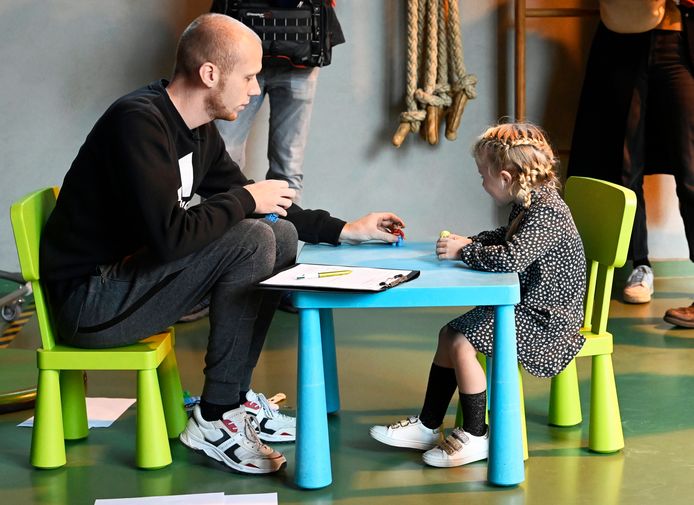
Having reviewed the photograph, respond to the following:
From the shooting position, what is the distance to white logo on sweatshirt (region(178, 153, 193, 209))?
2.46 meters

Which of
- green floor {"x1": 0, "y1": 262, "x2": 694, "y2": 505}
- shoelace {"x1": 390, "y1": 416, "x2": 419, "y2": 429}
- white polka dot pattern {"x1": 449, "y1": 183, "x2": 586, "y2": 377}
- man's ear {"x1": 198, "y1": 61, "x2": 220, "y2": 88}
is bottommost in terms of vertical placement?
green floor {"x1": 0, "y1": 262, "x2": 694, "y2": 505}

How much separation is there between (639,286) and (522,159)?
181 cm

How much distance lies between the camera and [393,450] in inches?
96.7

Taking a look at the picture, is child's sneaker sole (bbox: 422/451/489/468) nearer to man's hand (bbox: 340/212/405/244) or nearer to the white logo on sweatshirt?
man's hand (bbox: 340/212/405/244)

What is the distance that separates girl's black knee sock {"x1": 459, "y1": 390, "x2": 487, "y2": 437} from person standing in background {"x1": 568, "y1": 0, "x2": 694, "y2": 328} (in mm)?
1498

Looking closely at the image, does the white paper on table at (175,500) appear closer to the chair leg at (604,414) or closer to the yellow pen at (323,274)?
the yellow pen at (323,274)

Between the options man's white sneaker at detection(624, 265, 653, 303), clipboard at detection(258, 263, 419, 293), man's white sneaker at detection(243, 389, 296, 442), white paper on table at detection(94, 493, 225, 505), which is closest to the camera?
clipboard at detection(258, 263, 419, 293)

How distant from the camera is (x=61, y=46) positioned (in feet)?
14.1

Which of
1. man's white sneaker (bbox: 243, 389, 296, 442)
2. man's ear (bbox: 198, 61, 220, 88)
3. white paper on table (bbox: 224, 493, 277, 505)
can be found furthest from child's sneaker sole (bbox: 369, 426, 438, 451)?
man's ear (bbox: 198, 61, 220, 88)

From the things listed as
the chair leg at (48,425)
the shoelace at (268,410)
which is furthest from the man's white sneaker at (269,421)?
the chair leg at (48,425)

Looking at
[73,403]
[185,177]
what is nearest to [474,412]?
[185,177]

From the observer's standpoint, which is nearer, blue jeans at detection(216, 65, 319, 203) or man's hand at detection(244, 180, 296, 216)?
man's hand at detection(244, 180, 296, 216)

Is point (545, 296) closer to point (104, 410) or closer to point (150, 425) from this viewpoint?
point (150, 425)

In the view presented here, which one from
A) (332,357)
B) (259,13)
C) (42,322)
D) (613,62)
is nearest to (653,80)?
(613,62)
